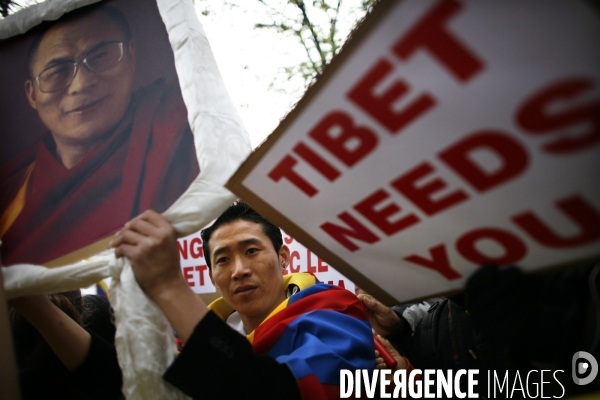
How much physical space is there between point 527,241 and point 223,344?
645 millimetres

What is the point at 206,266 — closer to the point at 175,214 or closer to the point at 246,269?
the point at 246,269

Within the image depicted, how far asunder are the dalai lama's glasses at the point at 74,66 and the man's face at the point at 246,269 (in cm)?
70

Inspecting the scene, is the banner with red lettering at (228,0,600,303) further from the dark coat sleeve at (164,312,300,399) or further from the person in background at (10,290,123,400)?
the person in background at (10,290,123,400)

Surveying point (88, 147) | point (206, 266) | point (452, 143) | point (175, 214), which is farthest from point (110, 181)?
point (206, 266)

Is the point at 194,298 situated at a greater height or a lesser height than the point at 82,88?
lesser

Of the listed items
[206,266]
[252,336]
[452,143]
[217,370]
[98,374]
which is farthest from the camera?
[206,266]

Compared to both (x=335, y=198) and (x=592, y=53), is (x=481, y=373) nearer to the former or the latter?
(x=335, y=198)

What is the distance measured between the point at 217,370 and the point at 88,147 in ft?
2.35

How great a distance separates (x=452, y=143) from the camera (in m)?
0.68

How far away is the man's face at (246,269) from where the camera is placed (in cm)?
141

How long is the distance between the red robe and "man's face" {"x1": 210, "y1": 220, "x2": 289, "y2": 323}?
1.64 ft

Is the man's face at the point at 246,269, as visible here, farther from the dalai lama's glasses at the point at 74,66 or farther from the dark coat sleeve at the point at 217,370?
the dalai lama's glasses at the point at 74,66

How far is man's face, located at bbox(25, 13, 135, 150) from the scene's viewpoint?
109cm

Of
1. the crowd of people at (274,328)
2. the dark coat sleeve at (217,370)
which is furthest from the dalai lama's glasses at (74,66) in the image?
the dark coat sleeve at (217,370)
